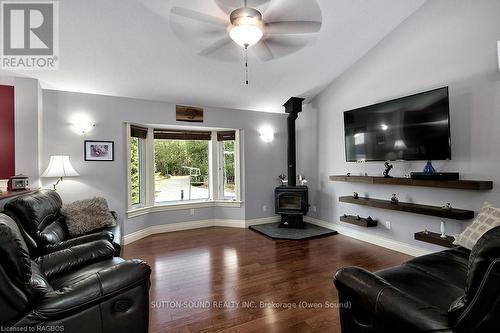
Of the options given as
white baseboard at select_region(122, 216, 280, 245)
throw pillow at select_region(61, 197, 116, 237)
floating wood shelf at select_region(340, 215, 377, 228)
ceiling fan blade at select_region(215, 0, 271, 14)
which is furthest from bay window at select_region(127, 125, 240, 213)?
ceiling fan blade at select_region(215, 0, 271, 14)

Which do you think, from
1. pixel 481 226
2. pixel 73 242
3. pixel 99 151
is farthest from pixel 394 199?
pixel 99 151

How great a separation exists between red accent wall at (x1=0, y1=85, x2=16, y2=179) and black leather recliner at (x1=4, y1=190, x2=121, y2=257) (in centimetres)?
122

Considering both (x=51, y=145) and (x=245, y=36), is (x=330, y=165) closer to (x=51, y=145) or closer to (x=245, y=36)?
(x=245, y=36)

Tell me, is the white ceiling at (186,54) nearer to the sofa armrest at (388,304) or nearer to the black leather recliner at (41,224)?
the black leather recliner at (41,224)

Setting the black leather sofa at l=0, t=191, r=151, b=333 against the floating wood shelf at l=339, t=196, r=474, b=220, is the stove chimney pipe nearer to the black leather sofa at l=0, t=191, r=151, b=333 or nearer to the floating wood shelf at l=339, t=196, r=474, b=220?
the floating wood shelf at l=339, t=196, r=474, b=220

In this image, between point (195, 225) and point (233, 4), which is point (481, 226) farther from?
point (195, 225)

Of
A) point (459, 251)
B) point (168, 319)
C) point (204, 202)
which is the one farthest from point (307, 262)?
point (204, 202)

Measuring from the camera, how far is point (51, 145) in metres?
3.54

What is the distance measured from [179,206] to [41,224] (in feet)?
8.48

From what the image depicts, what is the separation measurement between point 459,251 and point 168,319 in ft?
8.26

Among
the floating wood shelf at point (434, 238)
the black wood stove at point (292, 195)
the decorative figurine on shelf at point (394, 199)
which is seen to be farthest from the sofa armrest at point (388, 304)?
the black wood stove at point (292, 195)

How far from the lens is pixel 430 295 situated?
1455 mm

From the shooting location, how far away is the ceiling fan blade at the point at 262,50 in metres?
2.41

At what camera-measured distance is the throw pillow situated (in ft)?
9.00
